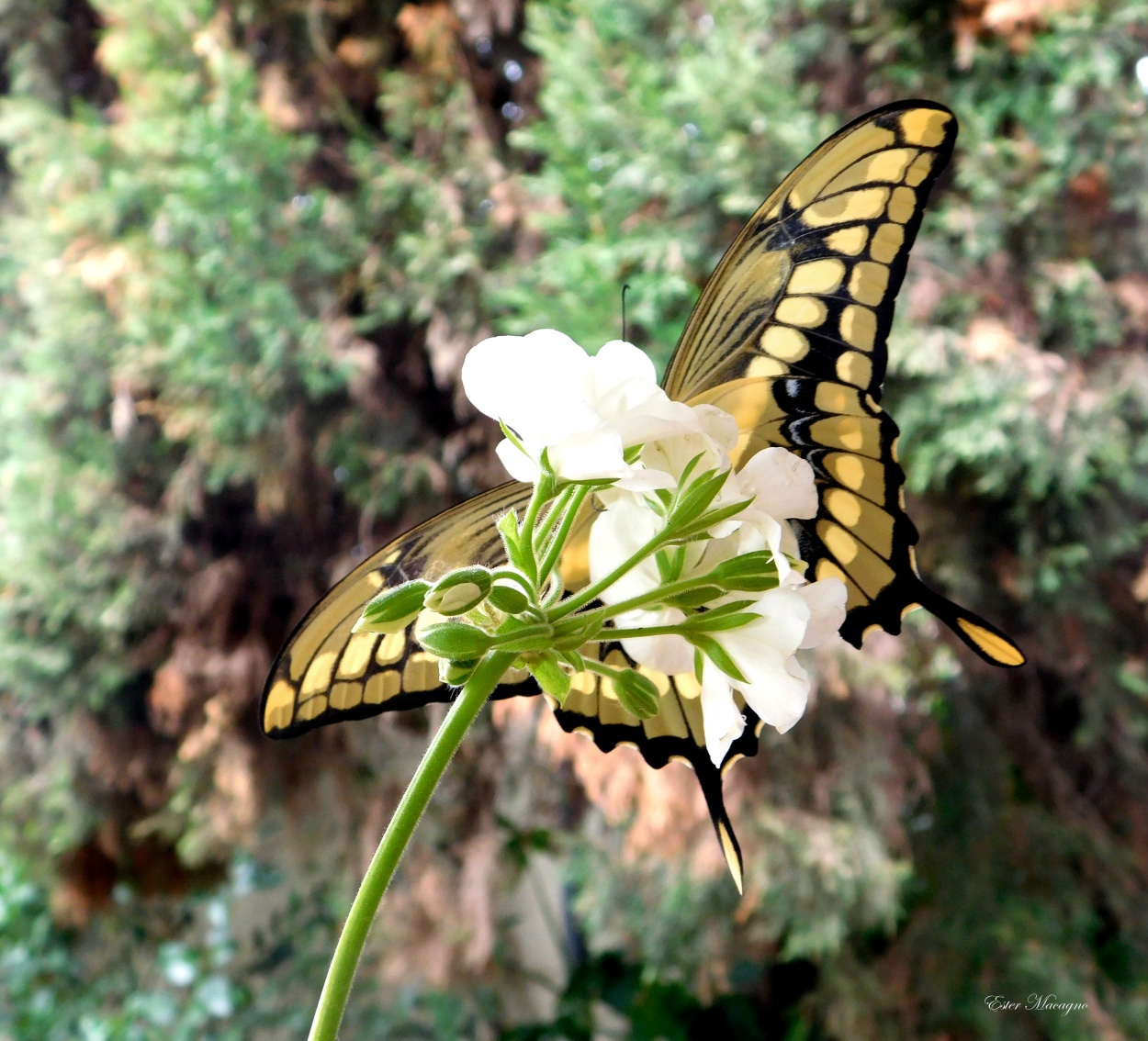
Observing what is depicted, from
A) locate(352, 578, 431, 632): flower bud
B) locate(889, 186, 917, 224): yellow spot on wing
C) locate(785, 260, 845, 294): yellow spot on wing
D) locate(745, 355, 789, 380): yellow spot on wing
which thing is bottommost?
locate(352, 578, 431, 632): flower bud

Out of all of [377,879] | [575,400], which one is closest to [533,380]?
[575,400]

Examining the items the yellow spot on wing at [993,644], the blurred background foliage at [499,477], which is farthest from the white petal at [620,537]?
the blurred background foliage at [499,477]

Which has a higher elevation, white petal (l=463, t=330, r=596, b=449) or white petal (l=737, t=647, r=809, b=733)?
white petal (l=463, t=330, r=596, b=449)

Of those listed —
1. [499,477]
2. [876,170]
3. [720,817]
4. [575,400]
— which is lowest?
[720,817]

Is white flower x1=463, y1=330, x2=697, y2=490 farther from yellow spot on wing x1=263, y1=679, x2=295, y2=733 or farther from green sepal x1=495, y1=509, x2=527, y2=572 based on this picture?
yellow spot on wing x1=263, y1=679, x2=295, y2=733

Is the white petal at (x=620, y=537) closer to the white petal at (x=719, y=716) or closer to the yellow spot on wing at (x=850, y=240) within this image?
the white petal at (x=719, y=716)

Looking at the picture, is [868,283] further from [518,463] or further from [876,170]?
[518,463]

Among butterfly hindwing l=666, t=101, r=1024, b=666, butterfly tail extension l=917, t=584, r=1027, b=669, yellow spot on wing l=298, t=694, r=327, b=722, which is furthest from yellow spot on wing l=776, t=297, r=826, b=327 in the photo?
yellow spot on wing l=298, t=694, r=327, b=722
